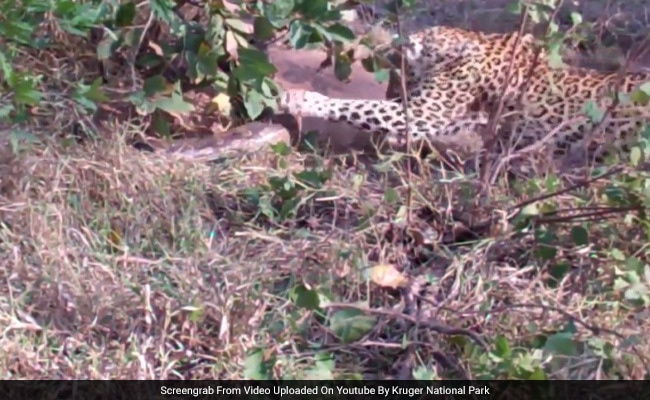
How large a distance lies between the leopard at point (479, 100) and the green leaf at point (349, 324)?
165 cm

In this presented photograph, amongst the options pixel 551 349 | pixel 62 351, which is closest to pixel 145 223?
A: pixel 62 351

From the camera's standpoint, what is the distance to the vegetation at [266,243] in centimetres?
305

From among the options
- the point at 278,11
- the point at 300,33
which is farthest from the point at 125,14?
the point at 300,33

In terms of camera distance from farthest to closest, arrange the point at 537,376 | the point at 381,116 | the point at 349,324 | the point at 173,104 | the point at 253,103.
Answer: the point at 381,116
the point at 253,103
the point at 173,104
the point at 349,324
the point at 537,376

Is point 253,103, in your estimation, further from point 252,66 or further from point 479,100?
point 479,100

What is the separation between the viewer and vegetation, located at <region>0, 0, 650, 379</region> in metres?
3.05

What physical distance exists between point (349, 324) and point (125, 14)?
1791 millimetres

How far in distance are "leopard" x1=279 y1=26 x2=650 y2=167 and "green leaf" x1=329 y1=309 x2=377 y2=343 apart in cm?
165

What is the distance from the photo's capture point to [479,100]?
5219 millimetres

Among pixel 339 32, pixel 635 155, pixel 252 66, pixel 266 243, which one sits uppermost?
pixel 339 32

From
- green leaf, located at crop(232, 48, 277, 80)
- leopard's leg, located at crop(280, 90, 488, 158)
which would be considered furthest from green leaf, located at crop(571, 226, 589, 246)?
leopard's leg, located at crop(280, 90, 488, 158)

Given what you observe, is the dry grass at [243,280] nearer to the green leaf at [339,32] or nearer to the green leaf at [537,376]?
the green leaf at [537,376]

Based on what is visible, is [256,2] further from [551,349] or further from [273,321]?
[551,349]
